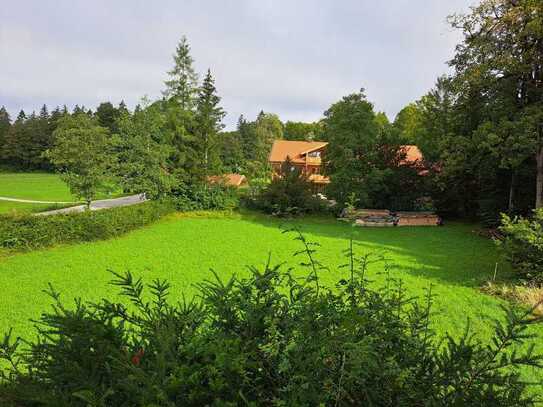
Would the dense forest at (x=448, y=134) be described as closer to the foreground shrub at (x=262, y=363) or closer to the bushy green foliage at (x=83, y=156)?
the bushy green foliage at (x=83, y=156)

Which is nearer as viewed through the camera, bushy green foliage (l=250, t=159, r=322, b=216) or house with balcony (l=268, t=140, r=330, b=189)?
bushy green foliage (l=250, t=159, r=322, b=216)

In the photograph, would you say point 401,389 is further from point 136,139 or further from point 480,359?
point 136,139

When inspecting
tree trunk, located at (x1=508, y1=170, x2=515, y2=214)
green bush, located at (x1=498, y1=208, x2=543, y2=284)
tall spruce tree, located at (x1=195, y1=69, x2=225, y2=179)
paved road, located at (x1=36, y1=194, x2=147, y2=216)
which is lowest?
paved road, located at (x1=36, y1=194, x2=147, y2=216)

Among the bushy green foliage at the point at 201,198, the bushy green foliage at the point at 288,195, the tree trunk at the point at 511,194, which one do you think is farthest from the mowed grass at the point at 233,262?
the bushy green foliage at the point at 288,195

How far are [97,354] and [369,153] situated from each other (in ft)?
64.2

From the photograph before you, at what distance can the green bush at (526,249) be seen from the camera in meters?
7.47

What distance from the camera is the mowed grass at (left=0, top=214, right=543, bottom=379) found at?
6.77m

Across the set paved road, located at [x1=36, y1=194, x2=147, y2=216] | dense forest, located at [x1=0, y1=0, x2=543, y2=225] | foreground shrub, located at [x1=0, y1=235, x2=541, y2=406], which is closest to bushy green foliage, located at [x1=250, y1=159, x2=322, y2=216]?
dense forest, located at [x1=0, y1=0, x2=543, y2=225]

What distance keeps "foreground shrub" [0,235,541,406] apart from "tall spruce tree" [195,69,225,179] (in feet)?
60.6

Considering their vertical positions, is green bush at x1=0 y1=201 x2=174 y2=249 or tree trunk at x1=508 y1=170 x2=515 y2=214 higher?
tree trunk at x1=508 y1=170 x2=515 y2=214

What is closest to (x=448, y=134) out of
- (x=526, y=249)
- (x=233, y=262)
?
(x=526, y=249)

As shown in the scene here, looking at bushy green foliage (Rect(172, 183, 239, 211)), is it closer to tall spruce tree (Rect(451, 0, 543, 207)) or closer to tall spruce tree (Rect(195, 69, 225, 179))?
tall spruce tree (Rect(195, 69, 225, 179))

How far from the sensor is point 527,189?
15906mm

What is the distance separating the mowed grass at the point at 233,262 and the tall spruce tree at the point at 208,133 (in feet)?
15.3
